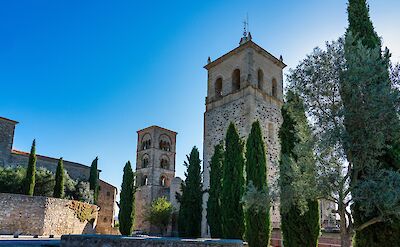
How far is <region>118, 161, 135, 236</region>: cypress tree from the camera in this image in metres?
25.7

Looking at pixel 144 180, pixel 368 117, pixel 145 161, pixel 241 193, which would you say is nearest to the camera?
pixel 368 117

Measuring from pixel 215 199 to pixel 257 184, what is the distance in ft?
15.8

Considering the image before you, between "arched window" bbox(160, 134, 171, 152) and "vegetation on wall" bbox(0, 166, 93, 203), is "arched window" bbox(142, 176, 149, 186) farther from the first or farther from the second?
"vegetation on wall" bbox(0, 166, 93, 203)

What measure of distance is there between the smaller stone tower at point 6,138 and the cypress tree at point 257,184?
26.7m

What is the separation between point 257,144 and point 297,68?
6.78 meters

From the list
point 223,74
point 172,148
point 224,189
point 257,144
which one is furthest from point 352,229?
point 172,148

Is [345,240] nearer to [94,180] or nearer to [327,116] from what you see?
[327,116]

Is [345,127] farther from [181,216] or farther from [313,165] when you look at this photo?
[181,216]

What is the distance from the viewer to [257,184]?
14.4m

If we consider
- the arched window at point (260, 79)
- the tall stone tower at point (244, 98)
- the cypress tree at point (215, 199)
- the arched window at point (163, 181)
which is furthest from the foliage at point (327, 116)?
the arched window at point (163, 181)

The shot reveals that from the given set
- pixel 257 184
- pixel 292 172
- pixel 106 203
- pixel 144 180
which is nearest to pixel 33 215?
pixel 257 184

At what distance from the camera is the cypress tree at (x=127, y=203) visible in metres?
Answer: 25.7

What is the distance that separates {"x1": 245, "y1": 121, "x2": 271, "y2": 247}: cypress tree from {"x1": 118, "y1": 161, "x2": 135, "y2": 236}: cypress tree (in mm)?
14109

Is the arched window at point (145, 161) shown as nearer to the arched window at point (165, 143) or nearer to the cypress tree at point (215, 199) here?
the arched window at point (165, 143)
